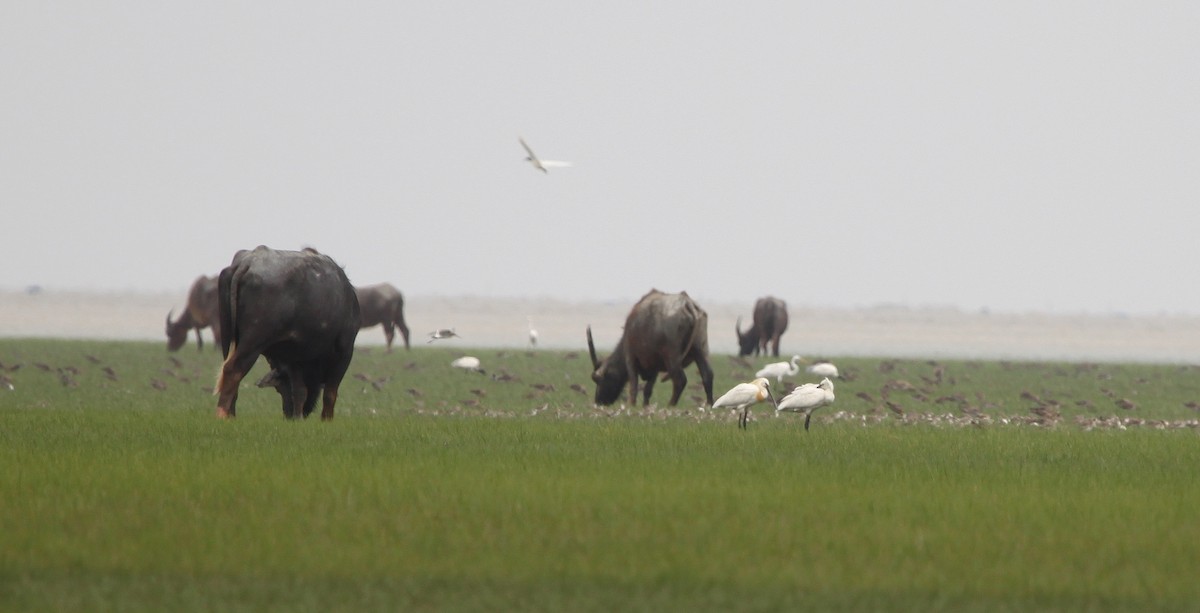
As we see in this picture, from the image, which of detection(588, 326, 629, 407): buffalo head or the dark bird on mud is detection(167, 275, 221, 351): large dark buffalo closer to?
detection(588, 326, 629, 407): buffalo head

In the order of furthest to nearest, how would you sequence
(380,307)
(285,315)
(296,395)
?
(380,307) < (296,395) < (285,315)

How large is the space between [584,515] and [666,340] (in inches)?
551

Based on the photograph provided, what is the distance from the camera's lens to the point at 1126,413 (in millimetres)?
27641

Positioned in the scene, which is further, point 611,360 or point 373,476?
point 611,360

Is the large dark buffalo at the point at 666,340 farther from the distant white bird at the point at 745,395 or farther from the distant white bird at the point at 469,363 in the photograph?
the distant white bird at the point at 469,363

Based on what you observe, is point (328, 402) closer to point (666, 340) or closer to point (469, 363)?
point (666, 340)

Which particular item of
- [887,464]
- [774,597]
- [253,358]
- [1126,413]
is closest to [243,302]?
[253,358]

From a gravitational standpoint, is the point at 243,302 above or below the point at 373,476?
above

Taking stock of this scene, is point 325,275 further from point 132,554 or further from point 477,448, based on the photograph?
point 132,554

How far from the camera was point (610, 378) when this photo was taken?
89.4 feet

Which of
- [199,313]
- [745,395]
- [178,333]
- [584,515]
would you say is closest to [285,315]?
[745,395]

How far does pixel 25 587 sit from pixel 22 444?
7420 mm

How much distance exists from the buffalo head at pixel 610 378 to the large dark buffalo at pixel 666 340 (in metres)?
0.42

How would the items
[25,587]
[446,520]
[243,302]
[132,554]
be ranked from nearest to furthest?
[25,587] → [132,554] → [446,520] → [243,302]
